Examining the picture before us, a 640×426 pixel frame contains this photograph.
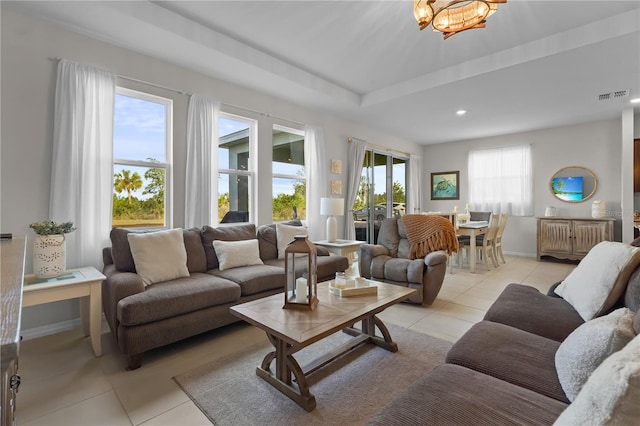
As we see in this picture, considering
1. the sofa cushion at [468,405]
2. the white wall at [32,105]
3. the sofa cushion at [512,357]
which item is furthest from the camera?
the white wall at [32,105]

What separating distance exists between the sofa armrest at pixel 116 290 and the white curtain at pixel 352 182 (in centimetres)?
375

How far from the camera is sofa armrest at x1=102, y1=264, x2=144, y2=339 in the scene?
2193 mm

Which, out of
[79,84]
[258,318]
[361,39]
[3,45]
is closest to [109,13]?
[79,84]

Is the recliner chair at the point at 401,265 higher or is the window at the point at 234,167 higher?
the window at the point at 234,167

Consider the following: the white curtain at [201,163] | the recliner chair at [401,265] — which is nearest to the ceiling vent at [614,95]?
the recliner chair at [401,265]

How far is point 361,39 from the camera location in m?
3.22

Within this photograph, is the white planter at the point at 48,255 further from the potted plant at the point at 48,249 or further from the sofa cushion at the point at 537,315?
the sofa cushion at the point at 537,315

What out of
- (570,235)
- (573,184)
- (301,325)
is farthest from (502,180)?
(301,325)

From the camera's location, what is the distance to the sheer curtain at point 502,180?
6480 millimetres

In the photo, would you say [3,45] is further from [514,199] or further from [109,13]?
[514,199]

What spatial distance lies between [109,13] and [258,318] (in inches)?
109

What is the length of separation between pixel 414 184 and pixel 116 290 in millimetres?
6617

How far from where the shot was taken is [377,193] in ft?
21.8

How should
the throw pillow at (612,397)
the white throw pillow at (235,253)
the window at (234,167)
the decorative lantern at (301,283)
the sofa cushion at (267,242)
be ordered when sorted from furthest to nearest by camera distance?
1. the window at (234,167)
2. the sofa cushion at (267,242)
3. the white throw pillow at (235,253)
4. the decorative lantern at (301,283)
5. the throw pillow at (612,397)
